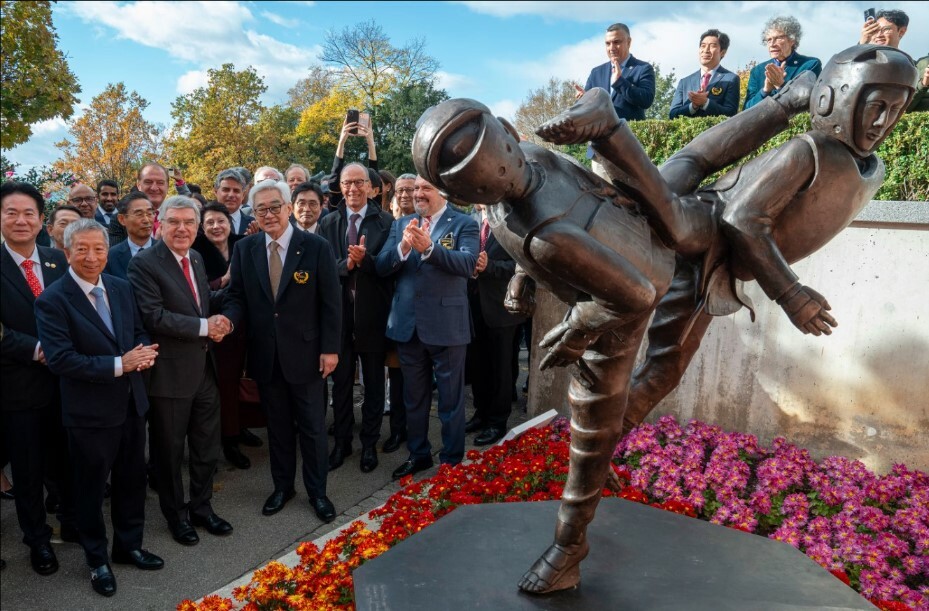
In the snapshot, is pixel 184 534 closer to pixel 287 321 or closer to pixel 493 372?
pixel 287 321

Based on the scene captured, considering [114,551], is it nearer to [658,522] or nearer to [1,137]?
[658,522]

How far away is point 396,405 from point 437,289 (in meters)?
1.38

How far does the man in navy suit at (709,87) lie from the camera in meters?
6.12

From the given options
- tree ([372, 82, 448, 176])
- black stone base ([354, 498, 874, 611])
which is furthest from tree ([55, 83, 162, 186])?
black stone base ([354, 498, 874, 611])

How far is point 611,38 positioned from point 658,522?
4867 mm

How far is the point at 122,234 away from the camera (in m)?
6.02

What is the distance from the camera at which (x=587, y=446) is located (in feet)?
8.34

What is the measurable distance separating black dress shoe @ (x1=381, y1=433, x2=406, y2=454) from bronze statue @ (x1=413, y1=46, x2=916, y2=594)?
3.46 metres

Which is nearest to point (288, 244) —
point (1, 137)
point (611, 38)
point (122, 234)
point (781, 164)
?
point (122, 234)

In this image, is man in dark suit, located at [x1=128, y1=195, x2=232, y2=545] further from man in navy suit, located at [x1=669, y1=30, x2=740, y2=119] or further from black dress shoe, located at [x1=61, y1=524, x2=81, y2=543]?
man in navy suit, located at [x1=669, y1=30, x2=740, y2=119]

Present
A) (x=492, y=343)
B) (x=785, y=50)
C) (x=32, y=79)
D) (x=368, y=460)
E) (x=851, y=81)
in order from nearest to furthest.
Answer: (x=851, y=81), (x=368, y=460), (x=785, y=50), (x=492, y=343), (x=32, y=79)

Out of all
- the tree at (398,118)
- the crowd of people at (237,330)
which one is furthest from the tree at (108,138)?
the crowd of people at (237,330)

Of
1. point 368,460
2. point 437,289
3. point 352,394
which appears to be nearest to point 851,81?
point 437,289

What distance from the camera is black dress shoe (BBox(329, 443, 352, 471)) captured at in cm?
554
